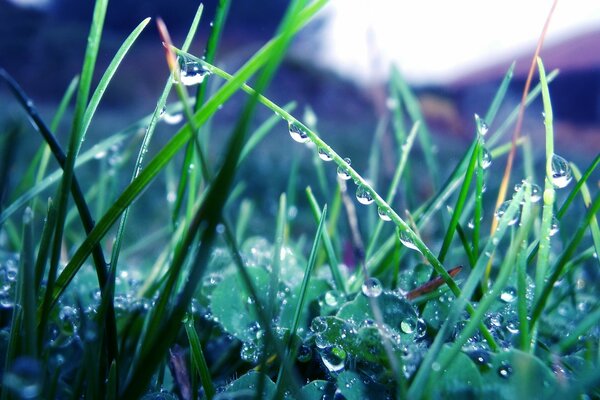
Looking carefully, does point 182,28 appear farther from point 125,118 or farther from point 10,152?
point 10,152

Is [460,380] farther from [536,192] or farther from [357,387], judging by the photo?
[536,192]

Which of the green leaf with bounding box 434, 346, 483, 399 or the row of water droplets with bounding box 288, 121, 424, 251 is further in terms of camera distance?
the row of water droplets with bounding box 288, 121, 424, 251

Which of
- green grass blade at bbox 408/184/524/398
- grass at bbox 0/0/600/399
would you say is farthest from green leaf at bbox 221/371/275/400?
green grass blade at bbox 408/184/524/398

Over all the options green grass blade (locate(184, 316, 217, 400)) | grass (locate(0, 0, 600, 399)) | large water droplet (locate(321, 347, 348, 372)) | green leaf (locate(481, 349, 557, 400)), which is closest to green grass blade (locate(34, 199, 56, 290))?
grass (locate(0, 0, 600, 399))

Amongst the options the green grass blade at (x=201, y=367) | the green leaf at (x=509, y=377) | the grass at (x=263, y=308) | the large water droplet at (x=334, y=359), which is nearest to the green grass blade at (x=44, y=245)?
the grass at (x=263, y=308)

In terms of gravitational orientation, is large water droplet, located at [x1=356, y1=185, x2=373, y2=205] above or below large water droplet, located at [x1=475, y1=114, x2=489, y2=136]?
below

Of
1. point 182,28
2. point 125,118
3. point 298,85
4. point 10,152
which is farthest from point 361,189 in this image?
point 182,28

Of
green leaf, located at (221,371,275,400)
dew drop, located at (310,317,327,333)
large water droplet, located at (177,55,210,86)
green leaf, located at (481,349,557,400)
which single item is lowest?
green leaf, located at (481,349,557,400)

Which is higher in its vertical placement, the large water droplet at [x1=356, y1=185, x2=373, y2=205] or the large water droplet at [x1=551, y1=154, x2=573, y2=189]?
the large water droplet at [x1=356, y1=185, x2=373, y2=205]

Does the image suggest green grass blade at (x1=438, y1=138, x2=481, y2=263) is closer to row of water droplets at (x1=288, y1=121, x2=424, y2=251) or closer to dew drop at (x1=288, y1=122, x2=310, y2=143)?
row of water droplets at (x1=288, y1=121, x2=424, y2=251)

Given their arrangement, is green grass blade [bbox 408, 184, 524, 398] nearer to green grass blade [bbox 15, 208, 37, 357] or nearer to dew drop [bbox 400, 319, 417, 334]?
dew drop [bbox 400, 319, 417, 334]
